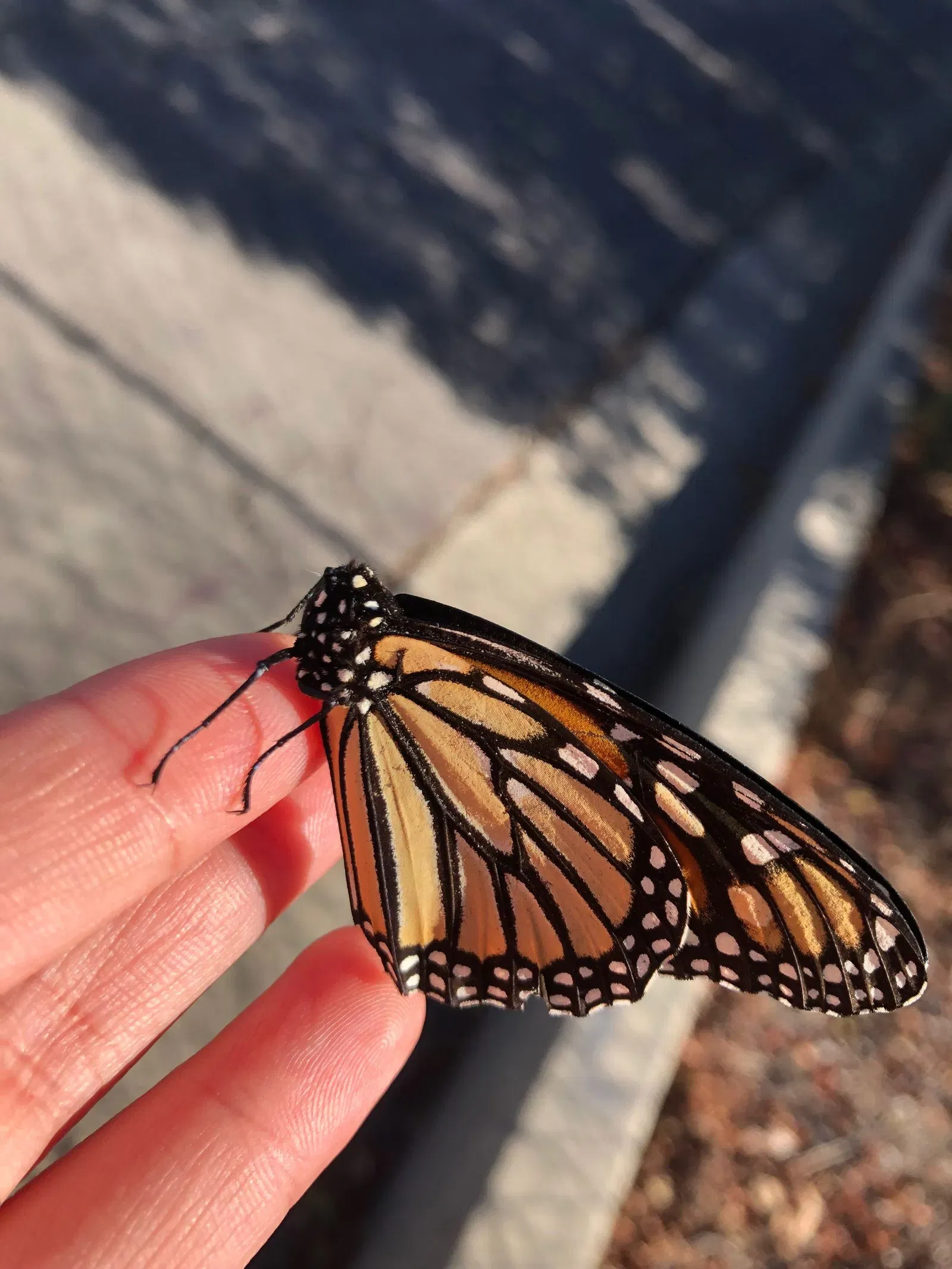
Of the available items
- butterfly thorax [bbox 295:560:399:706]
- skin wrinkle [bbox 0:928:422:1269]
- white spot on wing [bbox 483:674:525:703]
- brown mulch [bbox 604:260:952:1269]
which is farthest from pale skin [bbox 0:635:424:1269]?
brown mulch [bbox 604:260:952:1269]

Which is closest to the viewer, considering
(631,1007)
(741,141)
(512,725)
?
(512,725)

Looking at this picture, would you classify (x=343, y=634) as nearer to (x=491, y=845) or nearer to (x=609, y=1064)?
(x=491, y=845)

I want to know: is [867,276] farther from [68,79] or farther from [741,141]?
[68,79]

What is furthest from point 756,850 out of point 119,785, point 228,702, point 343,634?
point 119,785

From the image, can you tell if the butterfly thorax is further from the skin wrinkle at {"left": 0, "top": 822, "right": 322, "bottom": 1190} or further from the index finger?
the skin wrinkle at {"left": 0, "top": 822, "right": 322, "bottom": 1190}

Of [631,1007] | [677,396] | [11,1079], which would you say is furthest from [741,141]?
[11,1079]


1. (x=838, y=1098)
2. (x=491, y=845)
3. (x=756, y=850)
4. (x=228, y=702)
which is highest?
(x=756, y=850)
